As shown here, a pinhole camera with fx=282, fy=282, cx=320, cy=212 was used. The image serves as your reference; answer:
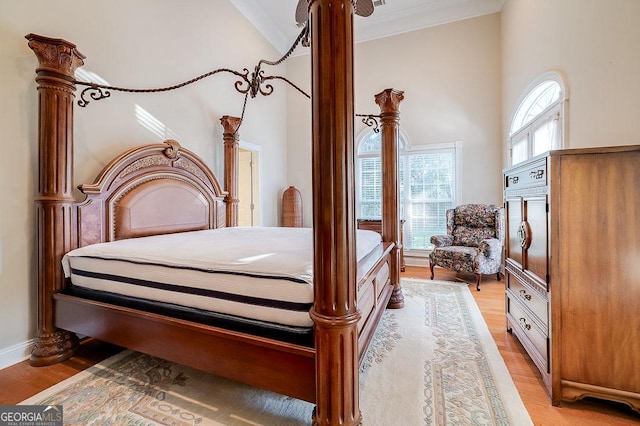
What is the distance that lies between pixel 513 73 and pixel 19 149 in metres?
5.62

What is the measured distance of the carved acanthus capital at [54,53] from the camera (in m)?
1.87

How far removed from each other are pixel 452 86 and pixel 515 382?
4.65 metres

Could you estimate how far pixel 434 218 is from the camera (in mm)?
5141

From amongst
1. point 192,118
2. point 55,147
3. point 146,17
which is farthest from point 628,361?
point 146,17

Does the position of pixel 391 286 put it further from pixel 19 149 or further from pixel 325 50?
pixel 19 149

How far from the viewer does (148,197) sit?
2793 millimetres

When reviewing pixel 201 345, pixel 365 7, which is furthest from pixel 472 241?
pixel 201 345

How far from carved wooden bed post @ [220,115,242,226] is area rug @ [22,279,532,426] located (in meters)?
2.19

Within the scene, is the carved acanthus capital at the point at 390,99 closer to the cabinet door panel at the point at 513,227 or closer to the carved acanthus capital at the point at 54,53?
the cabinet door panel at the point at 513,227

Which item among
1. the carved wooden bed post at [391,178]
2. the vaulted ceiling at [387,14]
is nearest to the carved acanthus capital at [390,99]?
A: the carved wooden bed post at [391,178]

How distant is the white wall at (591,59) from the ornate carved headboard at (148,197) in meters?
3.89

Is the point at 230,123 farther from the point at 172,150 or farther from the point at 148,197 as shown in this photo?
the point at 148,197

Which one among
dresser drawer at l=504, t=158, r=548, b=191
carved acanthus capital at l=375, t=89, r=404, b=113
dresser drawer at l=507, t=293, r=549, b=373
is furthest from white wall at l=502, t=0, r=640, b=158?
carved acanthus capital at l=375, t=89, r=404, b=113

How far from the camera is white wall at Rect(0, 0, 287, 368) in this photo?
6.54 ft
